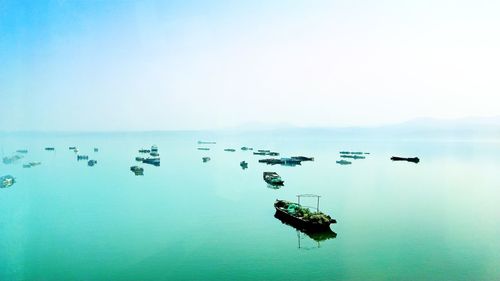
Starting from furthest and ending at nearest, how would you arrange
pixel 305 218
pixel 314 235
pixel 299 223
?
pixel 299 223
pixel 305 218
pixel 314 235

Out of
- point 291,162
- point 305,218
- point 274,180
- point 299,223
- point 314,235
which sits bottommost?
point 291,162

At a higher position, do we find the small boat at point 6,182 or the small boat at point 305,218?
the small boat at point 305,218

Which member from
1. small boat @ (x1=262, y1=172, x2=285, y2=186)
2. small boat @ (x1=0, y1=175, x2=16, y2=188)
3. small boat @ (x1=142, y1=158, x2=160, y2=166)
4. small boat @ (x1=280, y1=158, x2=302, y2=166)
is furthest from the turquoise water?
small boat @ (x1=142, y1=158, x2=160, y2=166)

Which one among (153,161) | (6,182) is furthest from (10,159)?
(6,182)

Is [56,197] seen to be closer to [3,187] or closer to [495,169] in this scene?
[3,187]

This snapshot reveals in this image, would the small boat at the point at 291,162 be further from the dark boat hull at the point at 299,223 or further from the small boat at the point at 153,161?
the dark boat hull at the point at 299,223

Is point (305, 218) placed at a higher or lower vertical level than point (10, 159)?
higher

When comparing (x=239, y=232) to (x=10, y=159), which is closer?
(x=239, y=232)

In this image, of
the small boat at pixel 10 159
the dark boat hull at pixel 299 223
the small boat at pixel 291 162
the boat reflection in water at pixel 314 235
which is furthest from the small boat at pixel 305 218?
the small boat at pixel 10 159

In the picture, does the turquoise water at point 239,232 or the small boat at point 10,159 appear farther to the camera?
the small boat at point 10,159

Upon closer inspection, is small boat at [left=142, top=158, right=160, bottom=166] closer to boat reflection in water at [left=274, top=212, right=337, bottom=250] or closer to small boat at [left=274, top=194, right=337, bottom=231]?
small boat at [left=274, top=194, right=337, bottom=231]

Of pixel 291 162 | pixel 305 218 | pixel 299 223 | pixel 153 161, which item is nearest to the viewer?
pixel 305 218

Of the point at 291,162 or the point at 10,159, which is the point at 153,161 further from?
the point at 10,159
